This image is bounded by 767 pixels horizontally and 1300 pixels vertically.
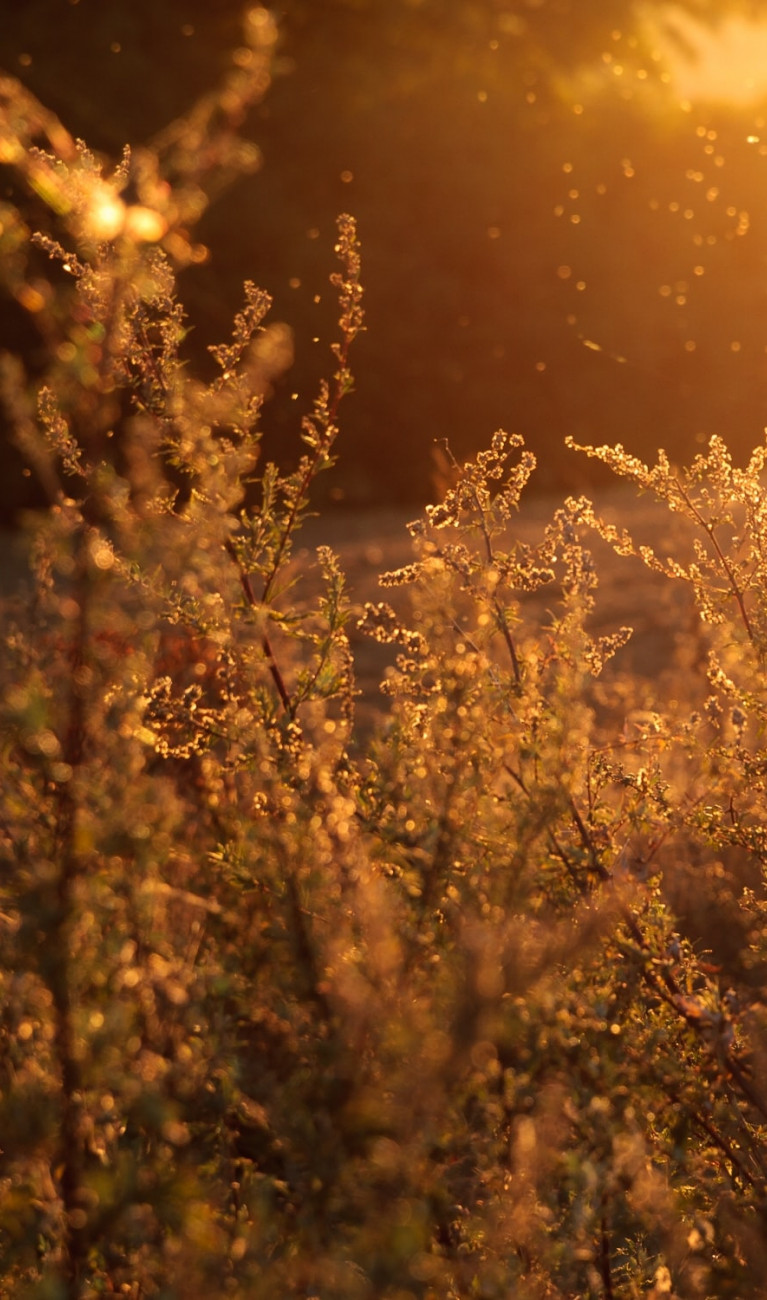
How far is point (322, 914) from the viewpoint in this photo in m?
1.78

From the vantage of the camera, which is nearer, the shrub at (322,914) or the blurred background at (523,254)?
the shrub at (322,914)

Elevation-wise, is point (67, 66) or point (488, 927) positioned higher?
point (67, 66)

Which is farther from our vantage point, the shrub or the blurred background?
the blurred background

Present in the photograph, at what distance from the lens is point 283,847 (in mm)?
1664

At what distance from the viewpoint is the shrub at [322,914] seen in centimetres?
146

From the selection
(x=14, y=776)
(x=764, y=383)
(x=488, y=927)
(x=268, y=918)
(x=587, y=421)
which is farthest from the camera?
(x=587, y=421)

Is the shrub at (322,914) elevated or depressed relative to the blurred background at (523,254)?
depressed

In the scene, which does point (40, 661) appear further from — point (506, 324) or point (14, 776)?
point (506, 324)

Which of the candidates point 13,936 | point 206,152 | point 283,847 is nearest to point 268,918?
point 283,847

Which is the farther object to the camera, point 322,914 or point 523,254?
point 523,254

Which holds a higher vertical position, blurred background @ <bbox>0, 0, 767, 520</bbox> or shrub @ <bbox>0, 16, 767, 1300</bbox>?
blurred background @ <bbox>0, 0, 767, 520</bbox>

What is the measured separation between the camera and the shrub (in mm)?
1455

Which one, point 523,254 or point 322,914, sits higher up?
point 523,254

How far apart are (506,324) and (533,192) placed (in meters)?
1.53
